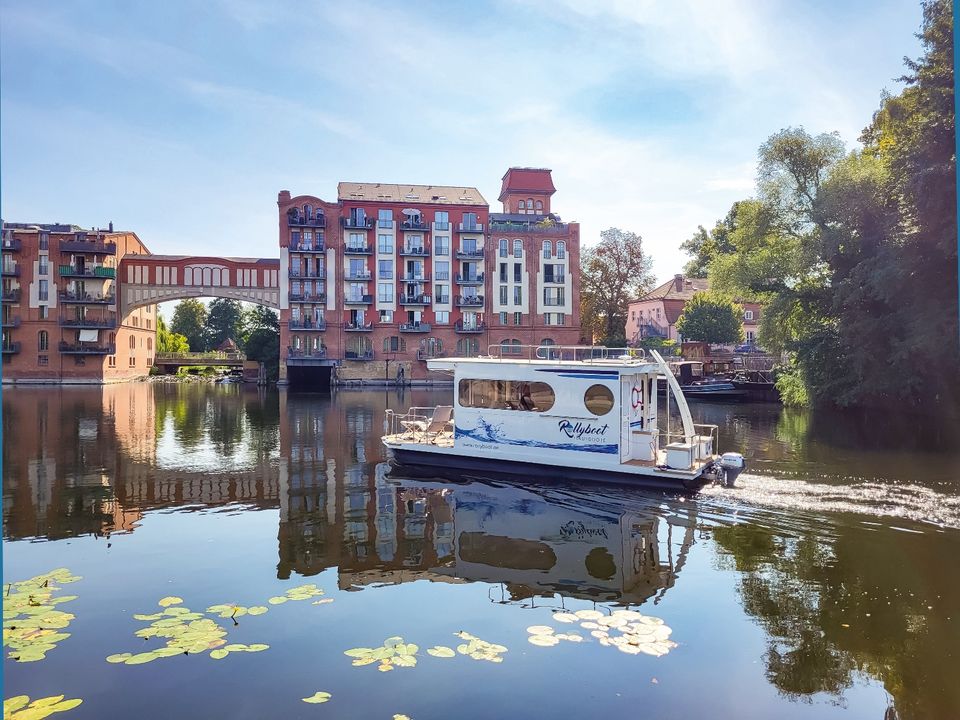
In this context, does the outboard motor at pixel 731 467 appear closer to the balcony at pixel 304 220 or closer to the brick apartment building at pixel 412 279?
the brick apartment building at pixel 412 279

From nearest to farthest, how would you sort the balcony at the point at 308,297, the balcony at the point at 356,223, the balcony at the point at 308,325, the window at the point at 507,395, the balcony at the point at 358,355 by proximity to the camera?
the window at the point at 507,395
the balcony at the point at 308,325
the balcony at the point at 308,297
the balcony at the point at 356,223
the balcony at the point at 358,355

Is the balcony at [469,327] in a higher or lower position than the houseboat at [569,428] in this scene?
higher

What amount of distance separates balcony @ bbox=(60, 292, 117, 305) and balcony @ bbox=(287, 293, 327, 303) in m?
16.4

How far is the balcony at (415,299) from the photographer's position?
66.9 m

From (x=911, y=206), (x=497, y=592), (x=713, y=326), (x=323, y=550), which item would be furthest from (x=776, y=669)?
(x=713, y=326)

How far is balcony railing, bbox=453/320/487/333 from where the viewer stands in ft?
223

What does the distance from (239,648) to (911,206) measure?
3102 cm

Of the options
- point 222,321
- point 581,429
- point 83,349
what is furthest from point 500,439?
point 222,321

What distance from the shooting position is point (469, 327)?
68.2 metres

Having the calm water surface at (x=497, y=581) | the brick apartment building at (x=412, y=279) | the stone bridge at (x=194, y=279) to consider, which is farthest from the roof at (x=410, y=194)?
the calm water surface at (x=497, y=581)

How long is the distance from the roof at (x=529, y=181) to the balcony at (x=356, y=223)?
17.7 m

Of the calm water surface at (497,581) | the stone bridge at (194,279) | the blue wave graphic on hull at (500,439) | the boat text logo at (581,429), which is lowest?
the calm water surface at (497,581)

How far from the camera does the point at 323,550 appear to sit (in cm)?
1295

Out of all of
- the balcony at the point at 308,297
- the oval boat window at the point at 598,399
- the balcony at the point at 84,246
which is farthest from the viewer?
the balcony at the point at 308,297
